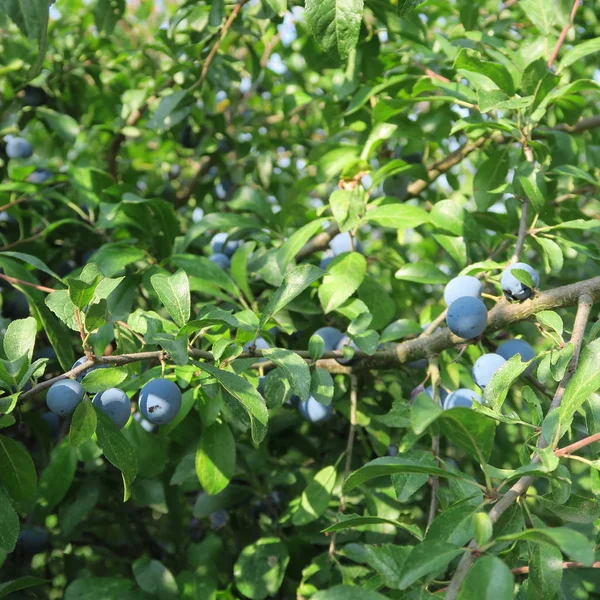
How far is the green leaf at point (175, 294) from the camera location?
94cm

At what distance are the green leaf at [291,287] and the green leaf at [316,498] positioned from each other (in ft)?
1.32

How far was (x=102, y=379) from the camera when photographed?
0.88 meters

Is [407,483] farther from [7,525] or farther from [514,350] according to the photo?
[7,525]

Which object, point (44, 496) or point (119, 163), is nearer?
point (44, 496)

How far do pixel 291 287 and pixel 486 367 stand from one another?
319 mm

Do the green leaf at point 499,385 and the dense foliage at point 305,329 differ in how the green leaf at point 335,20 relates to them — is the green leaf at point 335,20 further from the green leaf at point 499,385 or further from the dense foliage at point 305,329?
the green leaf at point 499,385

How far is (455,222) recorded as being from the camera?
1.30 m

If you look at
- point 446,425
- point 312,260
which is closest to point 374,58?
point 312,260

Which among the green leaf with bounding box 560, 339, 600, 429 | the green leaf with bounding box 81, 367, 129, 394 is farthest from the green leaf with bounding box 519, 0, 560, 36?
the green leaf with bounding box 81, 367, 129, 394

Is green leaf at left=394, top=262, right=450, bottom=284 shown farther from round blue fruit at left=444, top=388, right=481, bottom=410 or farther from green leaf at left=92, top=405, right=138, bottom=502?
green leaf at left=92, top=405, right=138, bottom=502

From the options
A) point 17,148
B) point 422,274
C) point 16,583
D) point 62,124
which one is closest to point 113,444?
point 16,583

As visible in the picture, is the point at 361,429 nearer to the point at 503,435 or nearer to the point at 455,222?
the point at 503,435

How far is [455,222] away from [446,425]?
0.63 meters

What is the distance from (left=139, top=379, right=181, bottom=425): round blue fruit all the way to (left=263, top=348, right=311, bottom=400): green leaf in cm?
14
